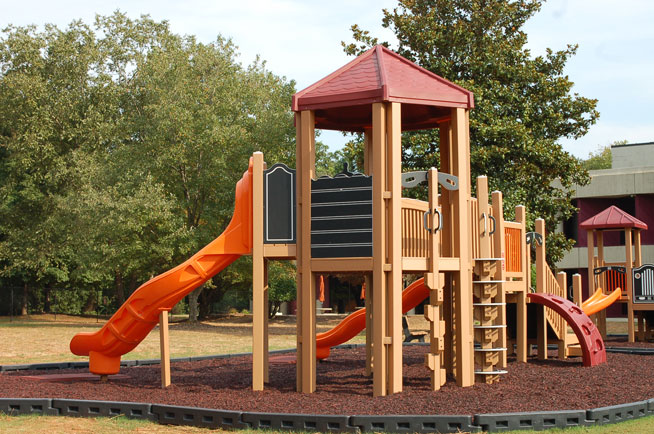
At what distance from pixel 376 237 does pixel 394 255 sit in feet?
1.27

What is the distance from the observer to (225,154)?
36.4 metres

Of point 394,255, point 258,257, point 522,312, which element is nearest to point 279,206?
point 258,257

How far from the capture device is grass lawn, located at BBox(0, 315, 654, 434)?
10.0 metres

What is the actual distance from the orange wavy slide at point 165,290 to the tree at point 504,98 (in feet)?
54.1

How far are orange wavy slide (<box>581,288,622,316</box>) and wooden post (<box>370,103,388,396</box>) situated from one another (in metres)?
11.8

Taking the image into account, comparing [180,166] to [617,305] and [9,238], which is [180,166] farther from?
[617,305]

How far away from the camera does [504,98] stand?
29.8 metres

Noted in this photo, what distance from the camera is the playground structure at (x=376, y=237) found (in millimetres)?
12078

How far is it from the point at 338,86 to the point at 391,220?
2.34 meters

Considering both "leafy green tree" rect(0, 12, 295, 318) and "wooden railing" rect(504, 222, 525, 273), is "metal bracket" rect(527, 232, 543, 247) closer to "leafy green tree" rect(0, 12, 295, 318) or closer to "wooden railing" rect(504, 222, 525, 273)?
"wooden railing" rect(504, 222, 525, 273)

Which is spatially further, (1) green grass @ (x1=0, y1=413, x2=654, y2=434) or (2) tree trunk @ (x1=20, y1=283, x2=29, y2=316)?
(2) tree trunk @ (x1=20, y1=283, x2=29, y2=316)

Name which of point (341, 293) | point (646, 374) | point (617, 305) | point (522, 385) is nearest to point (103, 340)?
point (522, 385)

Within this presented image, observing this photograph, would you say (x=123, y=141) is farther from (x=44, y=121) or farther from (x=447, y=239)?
(x=447, y=239)

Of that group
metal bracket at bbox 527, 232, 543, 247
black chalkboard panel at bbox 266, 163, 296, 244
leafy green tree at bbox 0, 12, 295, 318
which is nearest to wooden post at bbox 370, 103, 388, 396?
black chalkboard panel at bbox 266, 163, 296, 244
